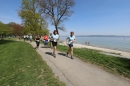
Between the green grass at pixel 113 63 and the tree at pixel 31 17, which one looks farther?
the tree at pixel 31 17

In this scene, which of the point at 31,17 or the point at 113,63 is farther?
the point at 31,17

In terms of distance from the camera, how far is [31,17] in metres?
33.4

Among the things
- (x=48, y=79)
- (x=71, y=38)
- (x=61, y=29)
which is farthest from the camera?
(x=61, y=29)

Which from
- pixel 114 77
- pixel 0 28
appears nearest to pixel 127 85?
pixel 114 77

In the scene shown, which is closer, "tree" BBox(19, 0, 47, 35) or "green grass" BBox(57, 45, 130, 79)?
"green grass" BBox(57, 45, 130, 79)

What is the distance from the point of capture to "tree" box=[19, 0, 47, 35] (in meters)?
32.8

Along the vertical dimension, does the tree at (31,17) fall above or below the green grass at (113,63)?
above

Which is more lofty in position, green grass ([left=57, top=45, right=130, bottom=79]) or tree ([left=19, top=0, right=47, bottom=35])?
Result: tree ([left=19, top=0, right=47, bottom=35])

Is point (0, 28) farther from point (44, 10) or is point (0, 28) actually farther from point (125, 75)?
point (125, 75)

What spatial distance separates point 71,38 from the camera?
791 centimetres

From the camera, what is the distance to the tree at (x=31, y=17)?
3279 centimetres

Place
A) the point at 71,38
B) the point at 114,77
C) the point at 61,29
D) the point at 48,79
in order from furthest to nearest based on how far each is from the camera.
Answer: the point at 61,29, the point at 71,38, the point at 114,77, the point at 48,79

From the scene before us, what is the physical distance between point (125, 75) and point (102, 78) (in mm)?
1213

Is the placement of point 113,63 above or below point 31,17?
below
